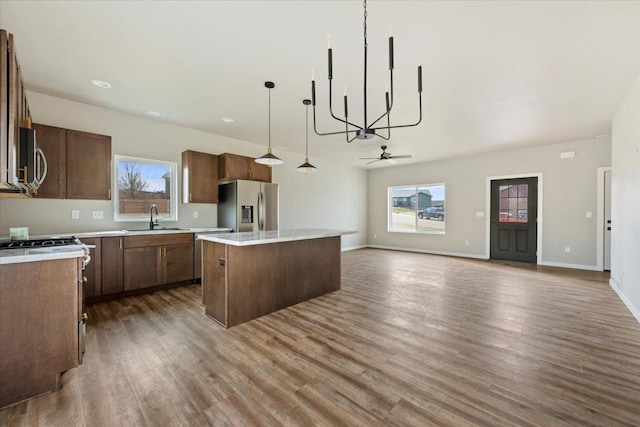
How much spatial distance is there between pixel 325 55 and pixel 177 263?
3.60 m

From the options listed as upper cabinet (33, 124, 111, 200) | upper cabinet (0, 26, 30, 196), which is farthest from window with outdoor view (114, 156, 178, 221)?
upper cabinet (0, 26, 30, 196)

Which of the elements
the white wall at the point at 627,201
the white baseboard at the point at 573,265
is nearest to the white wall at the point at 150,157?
the white baseboard at the point at 573,265

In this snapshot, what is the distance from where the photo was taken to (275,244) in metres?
3.24

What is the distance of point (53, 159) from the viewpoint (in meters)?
3.38

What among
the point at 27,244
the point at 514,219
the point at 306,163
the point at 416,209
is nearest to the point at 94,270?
the point at 27,244

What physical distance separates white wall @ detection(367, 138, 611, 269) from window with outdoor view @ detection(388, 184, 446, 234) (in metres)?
0.17

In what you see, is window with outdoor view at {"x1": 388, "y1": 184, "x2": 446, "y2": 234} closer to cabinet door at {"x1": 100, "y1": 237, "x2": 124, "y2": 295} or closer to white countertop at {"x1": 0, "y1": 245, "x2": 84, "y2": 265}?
cabinet door at {"x1": 100, "y1": 237, "x2": 124, "y2": 295}

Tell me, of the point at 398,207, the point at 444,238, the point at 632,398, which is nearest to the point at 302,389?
the point at 632,398

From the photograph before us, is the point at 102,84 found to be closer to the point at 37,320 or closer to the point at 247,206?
the point at 247,206

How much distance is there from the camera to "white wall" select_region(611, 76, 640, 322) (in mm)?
3074

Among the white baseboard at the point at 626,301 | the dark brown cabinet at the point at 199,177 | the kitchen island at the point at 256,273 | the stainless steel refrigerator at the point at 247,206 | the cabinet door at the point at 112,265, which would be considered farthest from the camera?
the stainless steel refrigerator at the point at 247,206

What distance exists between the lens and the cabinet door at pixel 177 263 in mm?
4062

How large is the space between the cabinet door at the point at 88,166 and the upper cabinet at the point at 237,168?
1627 millimetres

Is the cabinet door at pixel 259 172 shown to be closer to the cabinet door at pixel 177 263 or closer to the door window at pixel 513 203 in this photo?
the cabinet door at pixel 177 263
